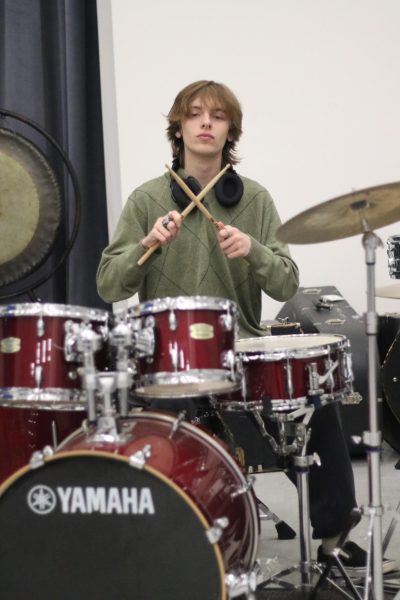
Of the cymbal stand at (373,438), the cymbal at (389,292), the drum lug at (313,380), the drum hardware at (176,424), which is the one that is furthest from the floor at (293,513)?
the cymbal at (389,292)

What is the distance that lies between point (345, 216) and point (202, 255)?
66cm

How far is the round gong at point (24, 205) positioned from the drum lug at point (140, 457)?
144 centimetres

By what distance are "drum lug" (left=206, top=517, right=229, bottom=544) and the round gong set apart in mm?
1565

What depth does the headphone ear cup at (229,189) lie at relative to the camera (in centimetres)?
248

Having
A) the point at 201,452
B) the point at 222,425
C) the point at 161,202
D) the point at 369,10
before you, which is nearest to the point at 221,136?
the point at 161,202

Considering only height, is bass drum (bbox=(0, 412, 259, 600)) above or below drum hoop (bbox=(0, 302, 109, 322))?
below

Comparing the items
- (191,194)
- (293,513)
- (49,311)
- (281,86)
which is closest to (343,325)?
(293,513)

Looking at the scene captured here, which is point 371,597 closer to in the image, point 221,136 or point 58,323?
point 58,323

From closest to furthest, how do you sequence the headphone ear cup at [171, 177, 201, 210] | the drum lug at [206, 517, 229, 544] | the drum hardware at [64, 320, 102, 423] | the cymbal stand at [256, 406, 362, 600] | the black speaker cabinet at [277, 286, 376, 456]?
the drum lug at [206, 517, 229, 544], the drum hardware at [64, 320, 102, 423], the cymbal stand at [256, 406, 362, 600], the headphone ear cup at [171, 177, 201, 210], the black speaker cabinet at [277, 286, 376, 456]

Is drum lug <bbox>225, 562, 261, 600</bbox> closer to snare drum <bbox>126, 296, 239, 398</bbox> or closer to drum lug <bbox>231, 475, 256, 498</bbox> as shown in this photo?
drum lug <bbox>231, 475, 256, 498</bbox>

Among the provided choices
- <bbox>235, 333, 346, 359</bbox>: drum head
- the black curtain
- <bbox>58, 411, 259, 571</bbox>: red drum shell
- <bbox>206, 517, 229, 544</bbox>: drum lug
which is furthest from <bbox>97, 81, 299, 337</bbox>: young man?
the black curtain

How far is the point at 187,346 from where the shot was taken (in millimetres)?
1864

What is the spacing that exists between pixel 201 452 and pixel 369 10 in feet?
8.17

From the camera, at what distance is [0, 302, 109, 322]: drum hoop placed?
6.22ft
